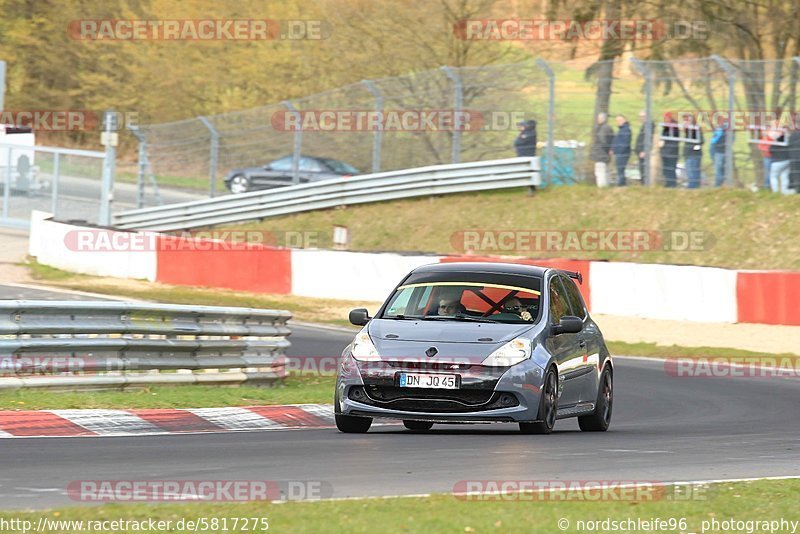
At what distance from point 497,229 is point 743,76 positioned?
6.60 meters

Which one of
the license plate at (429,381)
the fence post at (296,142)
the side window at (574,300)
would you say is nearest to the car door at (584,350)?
the side window at (574,300)

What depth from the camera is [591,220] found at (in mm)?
29812

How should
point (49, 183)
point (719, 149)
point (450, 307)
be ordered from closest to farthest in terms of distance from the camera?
point (450, 307) < point (719, 149) < point (49, 183)

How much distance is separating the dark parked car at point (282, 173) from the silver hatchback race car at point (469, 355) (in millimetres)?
22358

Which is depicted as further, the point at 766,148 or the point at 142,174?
the point at 142,174

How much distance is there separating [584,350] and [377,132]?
2095 centimetres

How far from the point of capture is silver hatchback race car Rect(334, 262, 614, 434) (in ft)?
33.7

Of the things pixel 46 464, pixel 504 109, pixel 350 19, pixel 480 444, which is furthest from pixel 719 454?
pixel 350 19

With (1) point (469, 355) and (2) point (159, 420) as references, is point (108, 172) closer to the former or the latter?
(2) point (159, 420)

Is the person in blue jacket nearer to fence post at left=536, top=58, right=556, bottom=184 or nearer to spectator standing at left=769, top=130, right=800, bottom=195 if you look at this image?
spectator standing at left=769, top=130, right=800, bottom=195

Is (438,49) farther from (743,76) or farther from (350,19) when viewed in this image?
(743,76)

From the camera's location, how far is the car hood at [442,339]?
33.8 ft

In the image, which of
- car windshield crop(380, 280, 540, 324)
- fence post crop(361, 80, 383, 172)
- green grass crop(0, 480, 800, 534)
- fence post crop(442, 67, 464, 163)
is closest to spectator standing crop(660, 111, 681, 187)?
fence post crop(442, 67, 464, 163)
